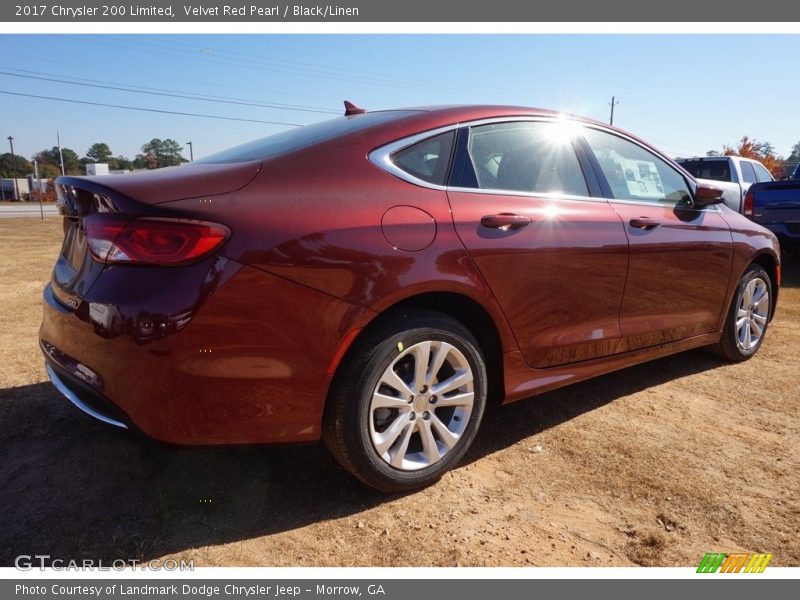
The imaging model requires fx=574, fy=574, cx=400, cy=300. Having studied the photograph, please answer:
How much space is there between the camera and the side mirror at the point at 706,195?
12.0ft

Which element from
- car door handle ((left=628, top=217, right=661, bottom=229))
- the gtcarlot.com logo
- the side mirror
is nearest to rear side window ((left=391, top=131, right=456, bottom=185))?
car door handle ((left=628, top=217, right=661, bottom=229))

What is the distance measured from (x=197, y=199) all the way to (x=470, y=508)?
1607 mm

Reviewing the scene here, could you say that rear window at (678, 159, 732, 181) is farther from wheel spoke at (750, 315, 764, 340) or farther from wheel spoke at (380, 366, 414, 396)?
wheel spoke at (380, 366, 414, 396)

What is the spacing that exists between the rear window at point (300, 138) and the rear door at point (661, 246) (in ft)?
4.13

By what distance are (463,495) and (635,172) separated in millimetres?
2219

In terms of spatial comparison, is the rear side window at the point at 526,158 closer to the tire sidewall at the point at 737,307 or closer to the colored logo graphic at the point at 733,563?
the colored logo graphic at the point at 733,563

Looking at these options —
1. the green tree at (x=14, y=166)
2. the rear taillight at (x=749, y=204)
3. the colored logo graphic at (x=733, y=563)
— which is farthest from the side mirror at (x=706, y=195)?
the green tree at (x=14, y=166)

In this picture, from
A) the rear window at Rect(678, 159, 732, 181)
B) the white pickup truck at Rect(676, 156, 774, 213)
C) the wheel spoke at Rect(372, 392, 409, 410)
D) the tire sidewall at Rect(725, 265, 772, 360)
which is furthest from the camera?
the rear window at Rect(678, 159, 732, 181)

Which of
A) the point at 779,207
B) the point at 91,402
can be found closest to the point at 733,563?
the point at 91,402

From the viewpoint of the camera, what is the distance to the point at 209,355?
1931mm

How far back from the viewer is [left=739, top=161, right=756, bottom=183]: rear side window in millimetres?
10907

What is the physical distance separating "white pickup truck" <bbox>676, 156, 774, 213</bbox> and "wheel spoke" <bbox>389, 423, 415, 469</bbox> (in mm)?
9675

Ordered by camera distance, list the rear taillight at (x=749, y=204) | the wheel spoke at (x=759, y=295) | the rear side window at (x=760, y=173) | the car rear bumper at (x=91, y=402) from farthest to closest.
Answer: the rear side window at (x=760, y=173) < the rear taillight at (x=749, y=204) < the wheel spoke at (x=759, y=295) < the car rear bumper at (x=91, y=402)

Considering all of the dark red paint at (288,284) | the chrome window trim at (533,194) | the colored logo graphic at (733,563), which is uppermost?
the chrome window trim at (533,194)
